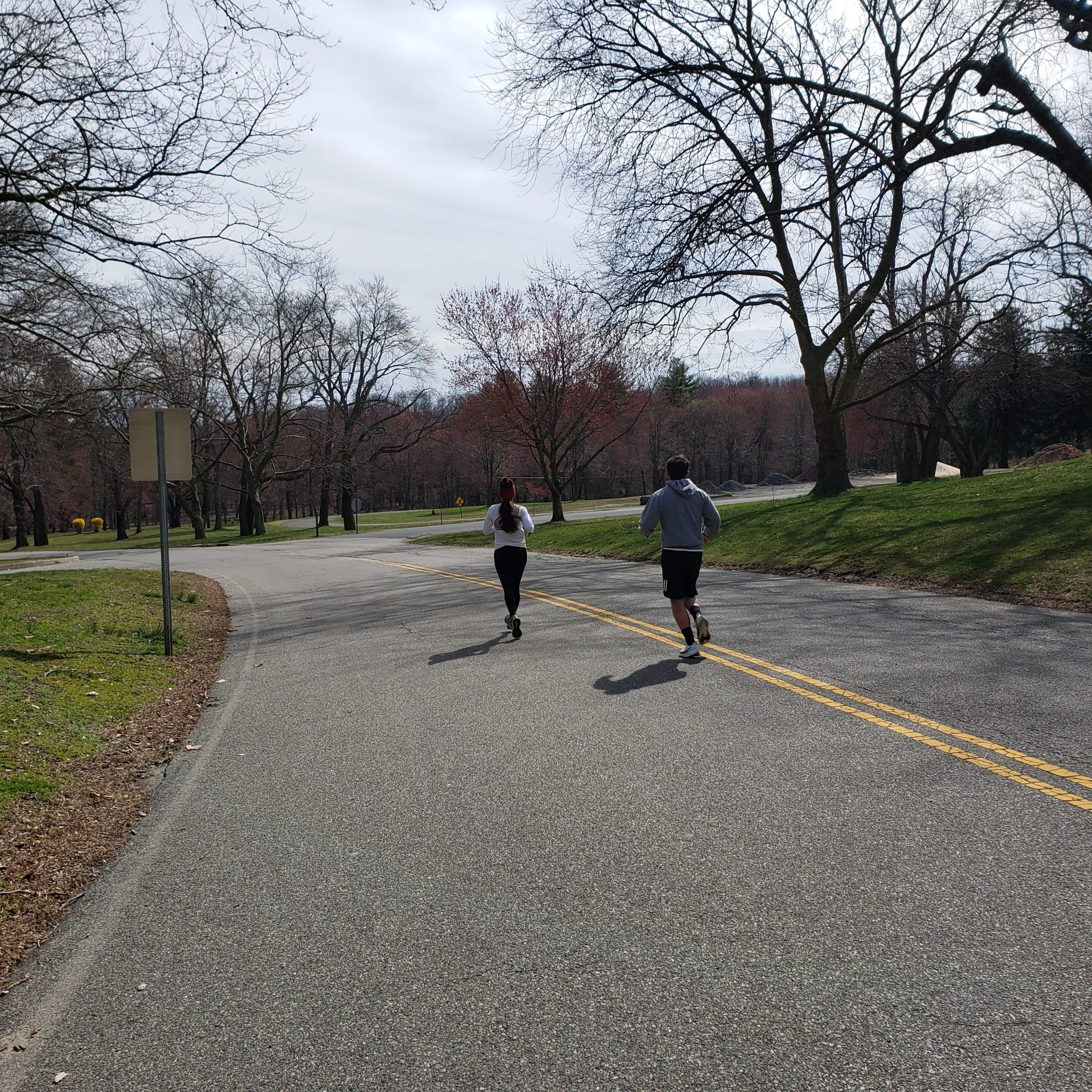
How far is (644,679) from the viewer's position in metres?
7.83

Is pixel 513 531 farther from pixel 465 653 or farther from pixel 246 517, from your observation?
pixel 246 517

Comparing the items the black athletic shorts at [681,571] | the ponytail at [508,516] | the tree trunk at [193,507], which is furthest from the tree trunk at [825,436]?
the tree trunk at [193,507]

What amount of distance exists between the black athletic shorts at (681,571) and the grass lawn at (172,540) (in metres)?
36.2

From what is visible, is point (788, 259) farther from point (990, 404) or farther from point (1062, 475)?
point (990, 404)

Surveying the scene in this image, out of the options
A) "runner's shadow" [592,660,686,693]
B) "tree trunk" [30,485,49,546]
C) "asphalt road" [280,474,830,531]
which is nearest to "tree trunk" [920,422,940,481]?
"asphalt road" [280,474,830,531]

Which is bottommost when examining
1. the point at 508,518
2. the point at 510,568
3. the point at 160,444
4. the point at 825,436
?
the point at 510,568

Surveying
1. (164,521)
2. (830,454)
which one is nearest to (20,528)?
(830,454)

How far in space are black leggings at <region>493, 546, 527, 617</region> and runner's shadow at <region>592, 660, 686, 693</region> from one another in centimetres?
298

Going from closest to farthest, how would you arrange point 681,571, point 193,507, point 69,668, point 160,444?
point 681,571 < point 69,668 < point 160,444 < point 193,507

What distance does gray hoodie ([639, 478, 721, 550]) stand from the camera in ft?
29.6

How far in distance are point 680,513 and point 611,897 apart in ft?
18.9

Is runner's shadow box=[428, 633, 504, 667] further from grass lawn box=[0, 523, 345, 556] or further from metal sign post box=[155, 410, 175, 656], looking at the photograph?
grass lawn box=[0, 523, 345, 556]

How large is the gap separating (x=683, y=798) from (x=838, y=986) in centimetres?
187

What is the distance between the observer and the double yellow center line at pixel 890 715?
4.73m
